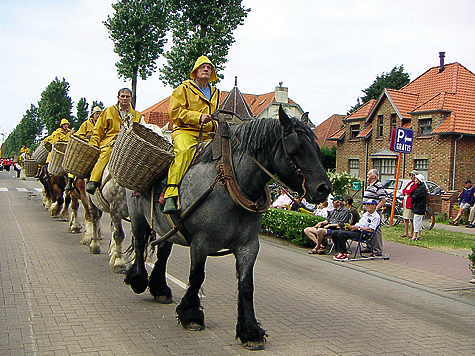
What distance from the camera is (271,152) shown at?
471 cm

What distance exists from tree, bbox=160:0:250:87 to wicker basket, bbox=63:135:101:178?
56.5 ft

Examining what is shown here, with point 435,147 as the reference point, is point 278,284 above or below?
below

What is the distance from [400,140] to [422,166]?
15160 mm

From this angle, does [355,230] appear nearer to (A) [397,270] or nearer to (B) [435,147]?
(A) [397,270]

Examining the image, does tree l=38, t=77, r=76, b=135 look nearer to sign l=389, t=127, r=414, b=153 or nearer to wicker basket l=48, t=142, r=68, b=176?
wicker basket l=48, t=142, r=68, b=176

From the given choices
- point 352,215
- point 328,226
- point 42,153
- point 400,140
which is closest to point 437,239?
point 400,140

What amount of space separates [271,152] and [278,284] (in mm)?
3830

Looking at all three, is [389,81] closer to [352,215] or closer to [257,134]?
[352,215]

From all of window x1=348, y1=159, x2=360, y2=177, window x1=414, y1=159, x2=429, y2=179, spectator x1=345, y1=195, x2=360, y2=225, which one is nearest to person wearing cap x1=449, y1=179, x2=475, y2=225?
spectator x1=345, y1=195, x2=360, y2=225

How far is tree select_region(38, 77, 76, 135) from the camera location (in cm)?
5609

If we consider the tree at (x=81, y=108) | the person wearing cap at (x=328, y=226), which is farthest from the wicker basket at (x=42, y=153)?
the tree at (x=81, y=108)

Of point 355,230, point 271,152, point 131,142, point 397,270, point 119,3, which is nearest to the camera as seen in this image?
point 271,152

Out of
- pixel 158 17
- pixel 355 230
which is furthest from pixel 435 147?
pixel 355 230

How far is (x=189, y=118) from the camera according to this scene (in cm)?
547
